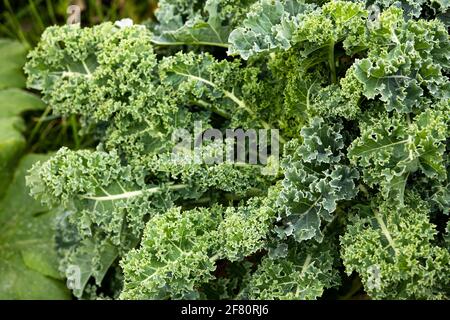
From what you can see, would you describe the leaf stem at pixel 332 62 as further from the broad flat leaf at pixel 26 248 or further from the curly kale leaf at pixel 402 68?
the broad flat leaf at pixel 26 248

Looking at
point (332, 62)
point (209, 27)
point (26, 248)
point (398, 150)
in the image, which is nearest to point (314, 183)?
point (398, 150)

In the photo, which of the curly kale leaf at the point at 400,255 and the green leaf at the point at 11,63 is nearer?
the curly kale leaf at the point at 400,255

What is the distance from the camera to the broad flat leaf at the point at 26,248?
11.4 ft

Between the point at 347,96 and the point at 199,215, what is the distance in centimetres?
79

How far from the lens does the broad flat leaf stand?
347 cm

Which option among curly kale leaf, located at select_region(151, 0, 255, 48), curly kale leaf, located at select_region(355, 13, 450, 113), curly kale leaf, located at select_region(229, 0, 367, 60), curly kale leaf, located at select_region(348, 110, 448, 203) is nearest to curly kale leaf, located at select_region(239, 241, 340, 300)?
curly kale leaf, located at select_region(348, 110, 448, 203)

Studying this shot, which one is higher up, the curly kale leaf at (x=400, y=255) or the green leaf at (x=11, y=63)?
the green leaf at (x=11, y=63)

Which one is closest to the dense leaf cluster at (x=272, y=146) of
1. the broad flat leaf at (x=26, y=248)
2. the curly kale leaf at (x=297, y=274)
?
the curly kale leaf at (x=297, y=274)

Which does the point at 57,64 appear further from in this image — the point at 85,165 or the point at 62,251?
the point at 62,251

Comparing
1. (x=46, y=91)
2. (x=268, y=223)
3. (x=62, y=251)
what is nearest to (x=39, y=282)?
(x=62, y=251)

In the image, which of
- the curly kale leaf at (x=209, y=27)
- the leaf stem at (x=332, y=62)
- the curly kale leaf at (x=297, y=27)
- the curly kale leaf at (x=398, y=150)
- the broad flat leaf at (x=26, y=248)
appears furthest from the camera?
the broad flat leaf at (x=26, y=248)

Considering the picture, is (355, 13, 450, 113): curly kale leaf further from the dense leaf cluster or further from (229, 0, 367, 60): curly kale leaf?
(229, 0, 367, 60): curly kale leaf

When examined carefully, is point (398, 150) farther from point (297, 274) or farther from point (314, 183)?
point (297, 274)

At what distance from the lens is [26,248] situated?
3.63 meters
